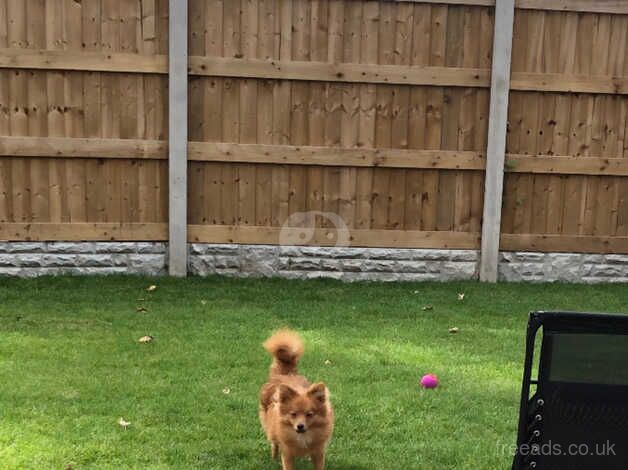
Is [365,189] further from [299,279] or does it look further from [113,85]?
[113,85]

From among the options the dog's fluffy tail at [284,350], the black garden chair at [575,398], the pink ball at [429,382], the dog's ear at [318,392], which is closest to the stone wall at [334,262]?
the pink ball at [429,382]

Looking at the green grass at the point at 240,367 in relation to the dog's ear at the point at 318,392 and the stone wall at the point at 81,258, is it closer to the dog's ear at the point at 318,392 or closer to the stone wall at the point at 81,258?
the stone wall at the point at 81,258

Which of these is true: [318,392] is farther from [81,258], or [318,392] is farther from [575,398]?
[81,258]

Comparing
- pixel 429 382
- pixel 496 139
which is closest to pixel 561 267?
pixel 496 139

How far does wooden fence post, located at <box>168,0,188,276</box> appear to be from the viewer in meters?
6.45

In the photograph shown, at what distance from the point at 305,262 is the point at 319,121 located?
1.48 m

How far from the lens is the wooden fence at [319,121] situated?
6.47 metres

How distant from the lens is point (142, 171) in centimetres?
667

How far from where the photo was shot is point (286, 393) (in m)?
2.64

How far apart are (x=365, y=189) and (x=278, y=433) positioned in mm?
4450

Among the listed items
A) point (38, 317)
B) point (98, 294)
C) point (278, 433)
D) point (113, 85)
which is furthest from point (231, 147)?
point (278, 433)

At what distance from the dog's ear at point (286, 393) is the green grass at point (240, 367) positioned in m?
0.54

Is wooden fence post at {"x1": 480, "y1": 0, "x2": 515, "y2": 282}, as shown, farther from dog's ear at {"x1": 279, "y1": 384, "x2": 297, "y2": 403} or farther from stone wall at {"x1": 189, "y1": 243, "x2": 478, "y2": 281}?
dog's ear at {"x1": 279, "y1": 384, "x2": 297, "y2": 403}

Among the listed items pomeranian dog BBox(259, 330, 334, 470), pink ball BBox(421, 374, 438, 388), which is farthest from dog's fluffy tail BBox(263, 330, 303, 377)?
pink ball BBox(421, 374, 438, 388)
